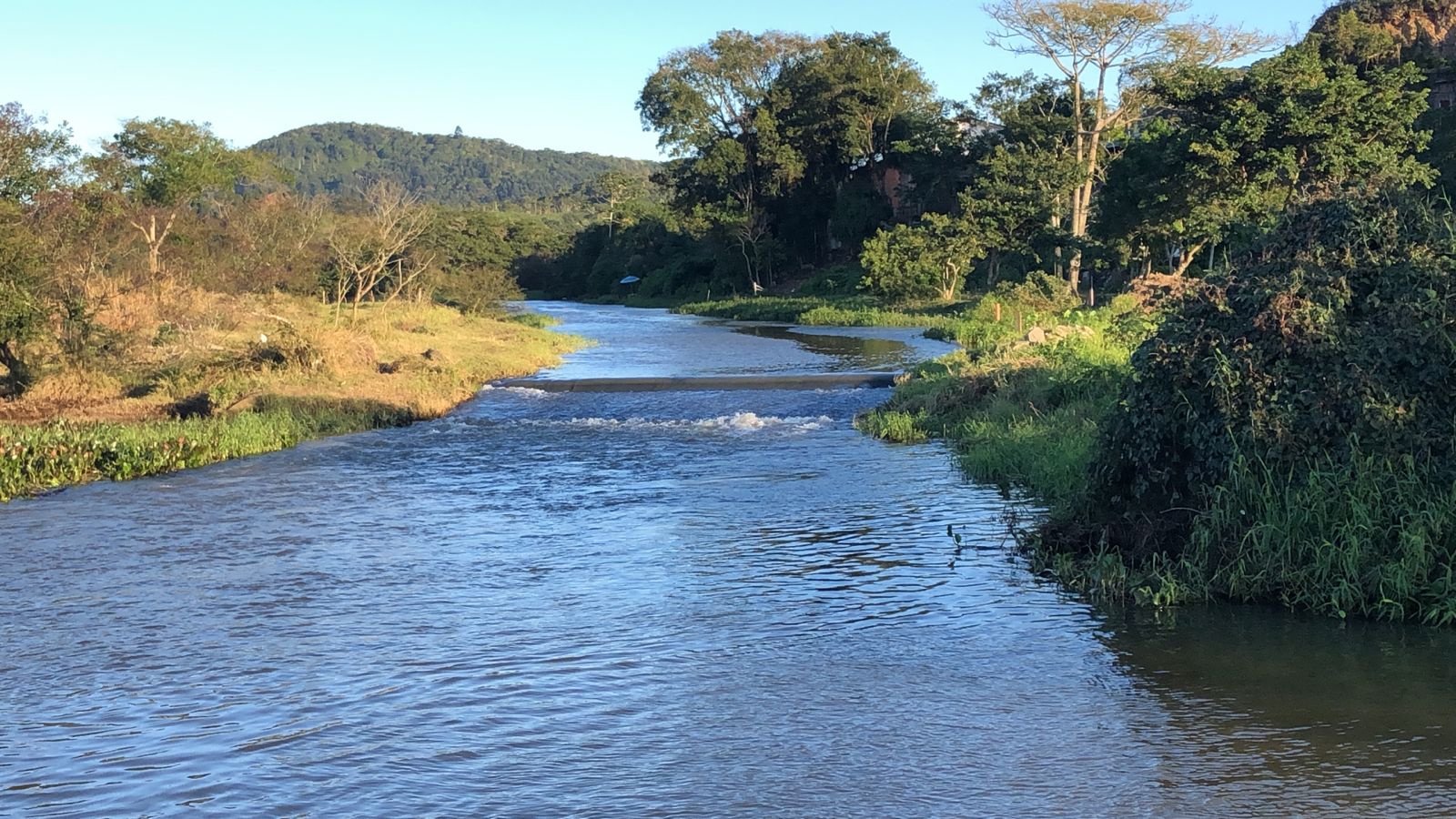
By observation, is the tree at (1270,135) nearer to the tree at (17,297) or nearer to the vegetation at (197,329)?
the vegetation at (197,329)

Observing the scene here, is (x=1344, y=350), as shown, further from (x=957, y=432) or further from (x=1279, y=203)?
(x=1279, y=203)

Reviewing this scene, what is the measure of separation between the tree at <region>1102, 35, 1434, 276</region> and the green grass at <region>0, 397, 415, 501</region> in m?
19.4

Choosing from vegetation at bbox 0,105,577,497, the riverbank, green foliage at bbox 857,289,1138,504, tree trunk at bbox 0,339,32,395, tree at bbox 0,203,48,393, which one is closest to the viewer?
green foliage at bbox 857,289,1138,504

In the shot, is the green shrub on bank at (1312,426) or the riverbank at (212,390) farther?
the riverbank at (212,390)

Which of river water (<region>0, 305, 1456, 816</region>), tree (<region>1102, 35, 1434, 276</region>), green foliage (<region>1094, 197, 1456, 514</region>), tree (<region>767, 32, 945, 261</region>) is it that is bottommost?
river water (<region>0, 305, 1456, 816</region>)

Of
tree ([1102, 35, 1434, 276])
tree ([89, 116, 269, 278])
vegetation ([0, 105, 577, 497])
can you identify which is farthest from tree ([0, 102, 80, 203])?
tree ([1102, 35, 1434, 276])

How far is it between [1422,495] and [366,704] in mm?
6139

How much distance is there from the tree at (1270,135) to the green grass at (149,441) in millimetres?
19363

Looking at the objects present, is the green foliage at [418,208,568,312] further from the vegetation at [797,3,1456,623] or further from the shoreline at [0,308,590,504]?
the vegetation at [797,3,1456,623]

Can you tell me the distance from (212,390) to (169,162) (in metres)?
28.2

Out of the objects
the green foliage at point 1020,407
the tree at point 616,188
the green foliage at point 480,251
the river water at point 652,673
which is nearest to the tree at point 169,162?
the green foliage at point 480,251

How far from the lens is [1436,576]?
7.54m

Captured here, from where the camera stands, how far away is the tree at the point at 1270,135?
28.6 metres

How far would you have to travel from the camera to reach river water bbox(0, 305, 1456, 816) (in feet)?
17.6
